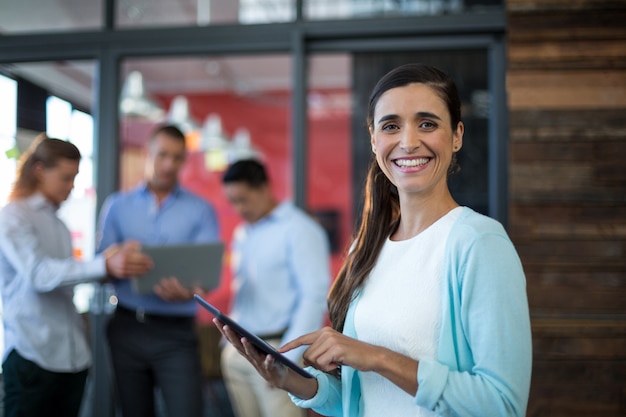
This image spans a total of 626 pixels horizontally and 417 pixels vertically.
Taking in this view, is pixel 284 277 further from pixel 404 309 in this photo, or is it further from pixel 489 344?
pixel 489 344

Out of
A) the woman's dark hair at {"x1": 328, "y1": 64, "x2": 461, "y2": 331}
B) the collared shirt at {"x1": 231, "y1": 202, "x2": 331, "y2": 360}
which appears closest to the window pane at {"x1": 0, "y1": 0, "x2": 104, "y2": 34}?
the collared shirt at {"x1": 231, "y1": 202, "x2": 331, "y2": 360}

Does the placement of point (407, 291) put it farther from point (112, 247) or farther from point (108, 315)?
point (108, 315)

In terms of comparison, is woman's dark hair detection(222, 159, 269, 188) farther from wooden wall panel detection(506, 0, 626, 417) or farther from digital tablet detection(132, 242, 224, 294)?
wooden wall panel detection(506, 0, 626, 417)

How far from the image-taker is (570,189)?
2.98 metres

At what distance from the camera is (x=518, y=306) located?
1121mm

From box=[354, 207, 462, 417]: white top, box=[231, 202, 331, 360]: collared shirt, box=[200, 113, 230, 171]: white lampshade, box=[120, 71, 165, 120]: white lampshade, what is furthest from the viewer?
box=[200, 113, 230, 171]: white lampshade

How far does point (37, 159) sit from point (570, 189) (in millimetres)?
2195

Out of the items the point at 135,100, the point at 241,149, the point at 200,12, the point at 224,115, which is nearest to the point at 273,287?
the point at 200,12

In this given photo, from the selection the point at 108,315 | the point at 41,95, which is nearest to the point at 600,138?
the point at 108,315

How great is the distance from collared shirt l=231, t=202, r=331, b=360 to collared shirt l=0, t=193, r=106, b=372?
744mm

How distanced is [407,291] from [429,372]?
18 centimetres

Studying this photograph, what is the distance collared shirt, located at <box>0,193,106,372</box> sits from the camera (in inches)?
95.1

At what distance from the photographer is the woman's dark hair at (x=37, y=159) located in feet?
7.93

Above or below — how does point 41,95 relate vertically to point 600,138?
above
